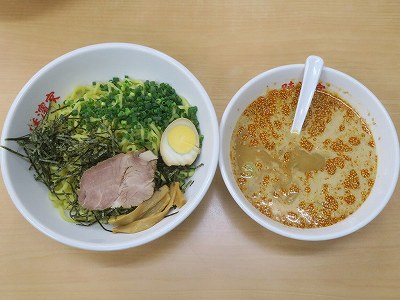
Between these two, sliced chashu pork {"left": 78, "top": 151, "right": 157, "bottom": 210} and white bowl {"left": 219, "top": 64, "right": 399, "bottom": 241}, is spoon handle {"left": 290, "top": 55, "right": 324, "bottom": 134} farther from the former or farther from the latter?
sliced chashu pork {"left": 78, "top": 151, "right": 157, "bottom": 210}

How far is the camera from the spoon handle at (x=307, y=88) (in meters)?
1.41

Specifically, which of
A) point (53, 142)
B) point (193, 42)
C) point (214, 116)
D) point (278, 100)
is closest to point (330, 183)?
point (278, 100)

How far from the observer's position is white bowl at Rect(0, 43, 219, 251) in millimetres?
1263

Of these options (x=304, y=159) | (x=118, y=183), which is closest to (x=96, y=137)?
(x=118, y=183)

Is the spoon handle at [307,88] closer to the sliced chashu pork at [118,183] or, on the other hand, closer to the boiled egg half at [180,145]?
the boiled egg half at [180,145]

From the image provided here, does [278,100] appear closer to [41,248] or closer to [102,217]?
[102,217]

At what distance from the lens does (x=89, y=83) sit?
153 centimetres

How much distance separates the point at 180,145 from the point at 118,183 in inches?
8.9

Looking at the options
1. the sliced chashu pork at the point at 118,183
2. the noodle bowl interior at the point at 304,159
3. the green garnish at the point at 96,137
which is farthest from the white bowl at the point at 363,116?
the sliced chashu pork at the point at 118,183

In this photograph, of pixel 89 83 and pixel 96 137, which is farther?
pixel 89 83

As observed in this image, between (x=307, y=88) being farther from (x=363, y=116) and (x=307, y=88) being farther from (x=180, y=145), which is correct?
(x=180, y=145)

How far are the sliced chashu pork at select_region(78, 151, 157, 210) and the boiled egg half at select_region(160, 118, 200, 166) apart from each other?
0.06 m

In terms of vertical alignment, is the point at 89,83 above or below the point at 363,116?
below

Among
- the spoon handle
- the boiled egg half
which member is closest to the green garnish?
the boiled egg half
